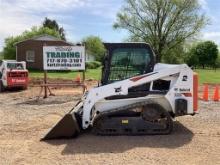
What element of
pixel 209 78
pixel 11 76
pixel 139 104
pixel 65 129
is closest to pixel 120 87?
pixel 139 104

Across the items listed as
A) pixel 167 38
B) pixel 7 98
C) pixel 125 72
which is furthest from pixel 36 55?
pixel 125 72

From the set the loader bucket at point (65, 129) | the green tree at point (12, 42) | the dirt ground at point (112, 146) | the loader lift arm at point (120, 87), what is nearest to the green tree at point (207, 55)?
the green tree at point (12, 42)

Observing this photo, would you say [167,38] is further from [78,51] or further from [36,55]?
[78,51]

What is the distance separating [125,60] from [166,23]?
4354 cm

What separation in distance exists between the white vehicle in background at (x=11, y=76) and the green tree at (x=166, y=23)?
29.5 metres

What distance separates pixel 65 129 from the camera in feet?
36.3

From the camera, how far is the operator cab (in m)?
11.7

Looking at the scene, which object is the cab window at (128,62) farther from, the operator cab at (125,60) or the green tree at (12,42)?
the green tree at (12,42)

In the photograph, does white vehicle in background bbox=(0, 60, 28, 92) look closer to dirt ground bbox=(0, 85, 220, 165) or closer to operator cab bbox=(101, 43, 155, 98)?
dirt ground bbox=(0, 85, 220, 165)

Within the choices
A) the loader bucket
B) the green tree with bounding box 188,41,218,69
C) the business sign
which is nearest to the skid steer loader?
the loader bucket

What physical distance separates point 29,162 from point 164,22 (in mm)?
46986

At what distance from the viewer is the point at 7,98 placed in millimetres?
21781

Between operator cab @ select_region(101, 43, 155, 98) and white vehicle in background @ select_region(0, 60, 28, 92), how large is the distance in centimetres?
1475

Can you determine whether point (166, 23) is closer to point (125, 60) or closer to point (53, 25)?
point (125, 60)
